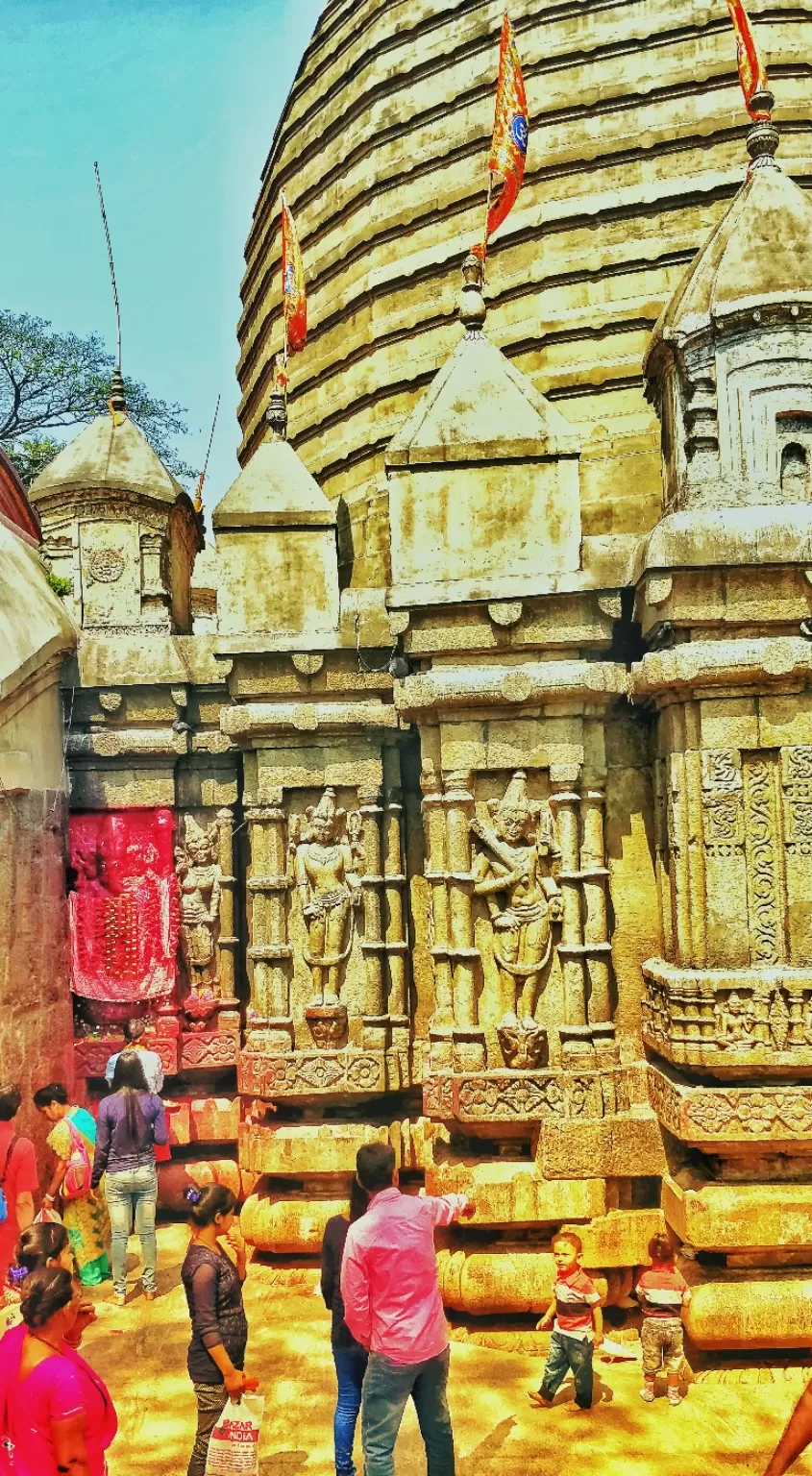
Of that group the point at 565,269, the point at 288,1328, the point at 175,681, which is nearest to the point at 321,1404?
the point at 288,1328

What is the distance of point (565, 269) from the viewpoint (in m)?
11.9

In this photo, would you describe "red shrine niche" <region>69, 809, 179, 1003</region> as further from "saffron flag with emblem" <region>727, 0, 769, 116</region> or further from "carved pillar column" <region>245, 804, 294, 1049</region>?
"saffron flag with emblem" <region>727, 0, 769, 116</region>

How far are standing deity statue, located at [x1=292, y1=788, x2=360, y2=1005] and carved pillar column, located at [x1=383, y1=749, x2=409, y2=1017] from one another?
218 mm

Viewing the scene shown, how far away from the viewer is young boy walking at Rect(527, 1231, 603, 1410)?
5.64 metres

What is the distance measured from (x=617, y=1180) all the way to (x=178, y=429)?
2927 cm

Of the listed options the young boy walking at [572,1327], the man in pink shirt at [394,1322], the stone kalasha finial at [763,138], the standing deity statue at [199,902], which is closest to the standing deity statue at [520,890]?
the young boy walking at [572,1327]

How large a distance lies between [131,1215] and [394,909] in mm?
2628

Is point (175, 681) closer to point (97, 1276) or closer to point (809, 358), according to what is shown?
point (97, 1276)

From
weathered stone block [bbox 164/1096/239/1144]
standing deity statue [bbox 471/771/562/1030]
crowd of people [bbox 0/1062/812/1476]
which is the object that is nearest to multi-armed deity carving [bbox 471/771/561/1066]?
standing deity statue [bbox 471/771/562/1030]

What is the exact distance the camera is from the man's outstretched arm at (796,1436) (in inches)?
175

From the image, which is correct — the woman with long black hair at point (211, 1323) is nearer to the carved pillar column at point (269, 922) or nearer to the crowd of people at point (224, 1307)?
the crowd of people at point (224, 1307)

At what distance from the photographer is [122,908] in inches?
351

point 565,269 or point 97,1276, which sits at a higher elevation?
point 565,269

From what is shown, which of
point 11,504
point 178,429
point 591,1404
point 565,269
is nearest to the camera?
point 591,1404
